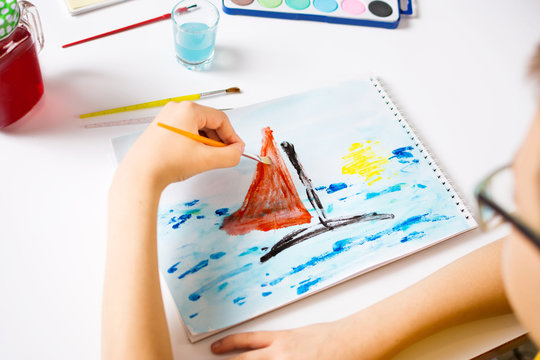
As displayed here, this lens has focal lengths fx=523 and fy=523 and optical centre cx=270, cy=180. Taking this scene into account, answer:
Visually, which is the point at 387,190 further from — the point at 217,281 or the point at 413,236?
the point at 217,281

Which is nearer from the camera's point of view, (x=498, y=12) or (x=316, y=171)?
(x=316, y=171)

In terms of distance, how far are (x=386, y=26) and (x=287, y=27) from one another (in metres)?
0.21

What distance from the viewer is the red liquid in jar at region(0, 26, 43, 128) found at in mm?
794

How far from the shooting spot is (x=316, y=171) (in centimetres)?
86

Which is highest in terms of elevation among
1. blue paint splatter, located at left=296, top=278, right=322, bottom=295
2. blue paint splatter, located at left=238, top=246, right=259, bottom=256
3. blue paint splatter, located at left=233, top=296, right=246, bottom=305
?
blue paint splatter, located at left=238, top=246, right=259, bottom=256

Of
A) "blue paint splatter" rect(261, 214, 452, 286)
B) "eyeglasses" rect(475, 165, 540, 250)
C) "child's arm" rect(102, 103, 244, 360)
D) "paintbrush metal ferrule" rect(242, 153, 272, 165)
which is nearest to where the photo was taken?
"eyeglasses" rect(475, 165, 540, 250)

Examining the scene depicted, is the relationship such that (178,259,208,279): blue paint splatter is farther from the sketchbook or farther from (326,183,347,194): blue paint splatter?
(326,183,347,194): blue paint splatter

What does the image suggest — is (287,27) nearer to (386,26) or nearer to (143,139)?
(386,26)

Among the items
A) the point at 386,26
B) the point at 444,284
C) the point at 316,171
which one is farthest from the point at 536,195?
the point at 386,26

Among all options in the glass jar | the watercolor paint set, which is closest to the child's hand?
the glass jar

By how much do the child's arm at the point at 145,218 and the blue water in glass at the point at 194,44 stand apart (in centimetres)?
16

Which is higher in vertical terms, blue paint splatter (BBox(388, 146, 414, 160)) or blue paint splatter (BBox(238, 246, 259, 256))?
blue paint splatter (BBox(388, 146, 414, 160))

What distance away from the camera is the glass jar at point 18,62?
76cm

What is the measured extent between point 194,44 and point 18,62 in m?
0.29
